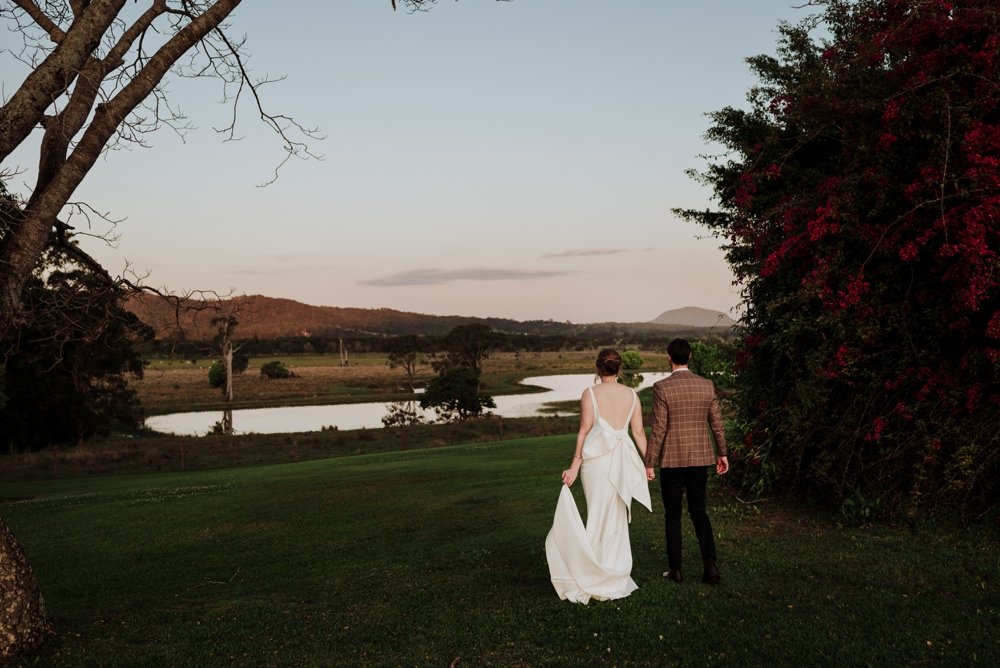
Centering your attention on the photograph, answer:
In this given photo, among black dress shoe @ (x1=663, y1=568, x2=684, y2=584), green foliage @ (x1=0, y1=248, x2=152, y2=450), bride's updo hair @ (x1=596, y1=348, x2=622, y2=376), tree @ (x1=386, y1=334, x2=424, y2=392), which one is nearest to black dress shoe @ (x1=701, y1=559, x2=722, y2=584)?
black dress shoe @ (x1=663, y1=568, x2=684, y2=584)

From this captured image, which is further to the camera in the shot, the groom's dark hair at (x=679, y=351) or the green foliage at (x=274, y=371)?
the green foliage at (x=274, y=371)

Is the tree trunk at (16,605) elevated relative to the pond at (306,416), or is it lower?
elevated

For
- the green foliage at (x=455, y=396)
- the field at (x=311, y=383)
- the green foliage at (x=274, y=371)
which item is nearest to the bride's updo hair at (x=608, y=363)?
the green foliage at (x=455, y=396)

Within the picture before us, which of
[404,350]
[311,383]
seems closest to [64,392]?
[404,350]

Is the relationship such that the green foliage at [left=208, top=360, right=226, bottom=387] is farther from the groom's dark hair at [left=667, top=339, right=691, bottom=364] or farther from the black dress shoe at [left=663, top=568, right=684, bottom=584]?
the groom's dark hair at [left=667, top=339, right=691, bottom=364]

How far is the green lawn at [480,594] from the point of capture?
6023 mm

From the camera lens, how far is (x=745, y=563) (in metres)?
8.36

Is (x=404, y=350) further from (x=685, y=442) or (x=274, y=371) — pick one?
(x=685, y=442)

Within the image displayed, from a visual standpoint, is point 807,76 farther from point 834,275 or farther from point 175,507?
point 175,507

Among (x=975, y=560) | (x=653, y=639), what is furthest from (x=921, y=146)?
(x=653, y=639)

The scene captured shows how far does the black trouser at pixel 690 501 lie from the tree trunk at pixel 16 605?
A: 5.70 metres

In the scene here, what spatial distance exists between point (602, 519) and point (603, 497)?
21 centimetres

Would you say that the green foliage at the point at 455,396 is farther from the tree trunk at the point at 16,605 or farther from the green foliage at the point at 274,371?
the green foliage at the point at 274,371

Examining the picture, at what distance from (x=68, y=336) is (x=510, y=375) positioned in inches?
4085
